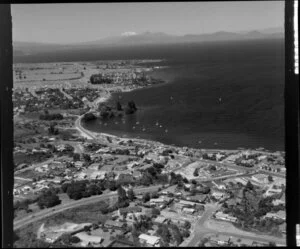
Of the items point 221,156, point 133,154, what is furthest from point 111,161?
point 221,156

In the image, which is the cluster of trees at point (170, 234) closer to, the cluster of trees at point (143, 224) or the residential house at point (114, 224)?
the cluster of trees at point (143, 224)

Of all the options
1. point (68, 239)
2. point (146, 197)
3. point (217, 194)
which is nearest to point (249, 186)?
point (217, 194)

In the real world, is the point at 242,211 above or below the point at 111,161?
below

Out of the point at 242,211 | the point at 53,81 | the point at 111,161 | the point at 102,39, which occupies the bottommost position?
the point at 242,211

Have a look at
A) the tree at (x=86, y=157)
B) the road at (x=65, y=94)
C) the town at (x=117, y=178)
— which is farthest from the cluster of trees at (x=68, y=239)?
the road at (x=65, y=94)

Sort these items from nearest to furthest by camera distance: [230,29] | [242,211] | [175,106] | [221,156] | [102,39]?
[242,211], [230,29], [102,39], [221,156], [175,106]

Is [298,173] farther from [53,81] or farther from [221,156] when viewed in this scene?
[53,81]

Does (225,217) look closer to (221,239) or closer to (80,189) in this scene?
(221,239)
